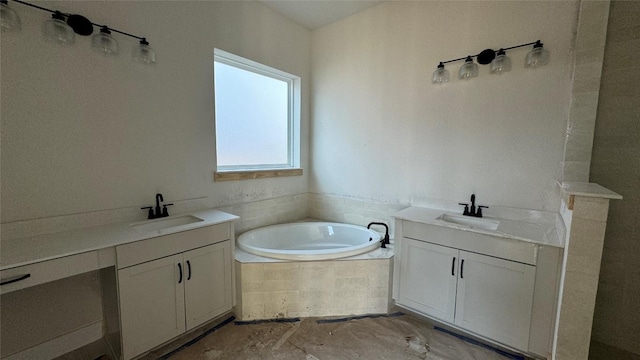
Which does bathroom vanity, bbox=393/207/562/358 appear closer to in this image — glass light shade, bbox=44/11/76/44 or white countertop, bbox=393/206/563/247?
white countertop, bbox=393/206/563/247

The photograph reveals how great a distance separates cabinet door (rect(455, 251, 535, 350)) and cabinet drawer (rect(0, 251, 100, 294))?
7.54 feet

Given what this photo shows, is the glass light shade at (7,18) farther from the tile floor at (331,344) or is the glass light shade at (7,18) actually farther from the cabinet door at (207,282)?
the tile floor at (331,344)

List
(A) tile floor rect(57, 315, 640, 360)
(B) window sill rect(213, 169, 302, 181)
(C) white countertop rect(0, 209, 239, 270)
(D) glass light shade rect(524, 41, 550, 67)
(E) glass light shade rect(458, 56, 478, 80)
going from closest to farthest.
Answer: (C) white countertop rect(0, 209, 239, 270), (A) tile floor rect(57, 315, 640, 360), (D) glass light shade rect(524, 41, 550, 67), (E) glass light shade rect(458, 56, 478, 80), (B) window sill rect(213, 169, 302, 181)

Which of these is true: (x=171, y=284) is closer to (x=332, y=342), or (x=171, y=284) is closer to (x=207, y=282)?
(x=207, y=282)

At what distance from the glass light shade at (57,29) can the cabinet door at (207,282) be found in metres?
1.46

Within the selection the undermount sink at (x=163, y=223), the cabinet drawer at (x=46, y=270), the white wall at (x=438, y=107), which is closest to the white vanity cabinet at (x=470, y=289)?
the white wall at (x=438, y=107)

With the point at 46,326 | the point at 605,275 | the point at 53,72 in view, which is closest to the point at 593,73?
the point at 605,275

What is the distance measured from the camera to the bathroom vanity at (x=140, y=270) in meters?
1.21

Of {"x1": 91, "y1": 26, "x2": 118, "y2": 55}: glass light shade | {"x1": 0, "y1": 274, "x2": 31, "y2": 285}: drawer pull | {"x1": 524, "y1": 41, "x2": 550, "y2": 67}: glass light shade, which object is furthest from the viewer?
{"x1": 524, "y1": 41, "x2": 550, "y2": 67}: glass light shade

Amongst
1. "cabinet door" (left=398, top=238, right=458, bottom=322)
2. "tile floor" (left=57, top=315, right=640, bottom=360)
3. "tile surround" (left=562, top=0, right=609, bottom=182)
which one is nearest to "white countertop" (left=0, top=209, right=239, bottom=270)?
"tile floor" (left=57, top=315, right=640, bottom=360)

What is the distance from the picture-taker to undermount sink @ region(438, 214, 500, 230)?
6.33ft

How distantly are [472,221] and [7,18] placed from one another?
10.4ft

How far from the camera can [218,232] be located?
1.88 m

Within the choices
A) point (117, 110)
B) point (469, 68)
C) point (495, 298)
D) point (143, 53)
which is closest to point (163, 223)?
point (117, 110)
